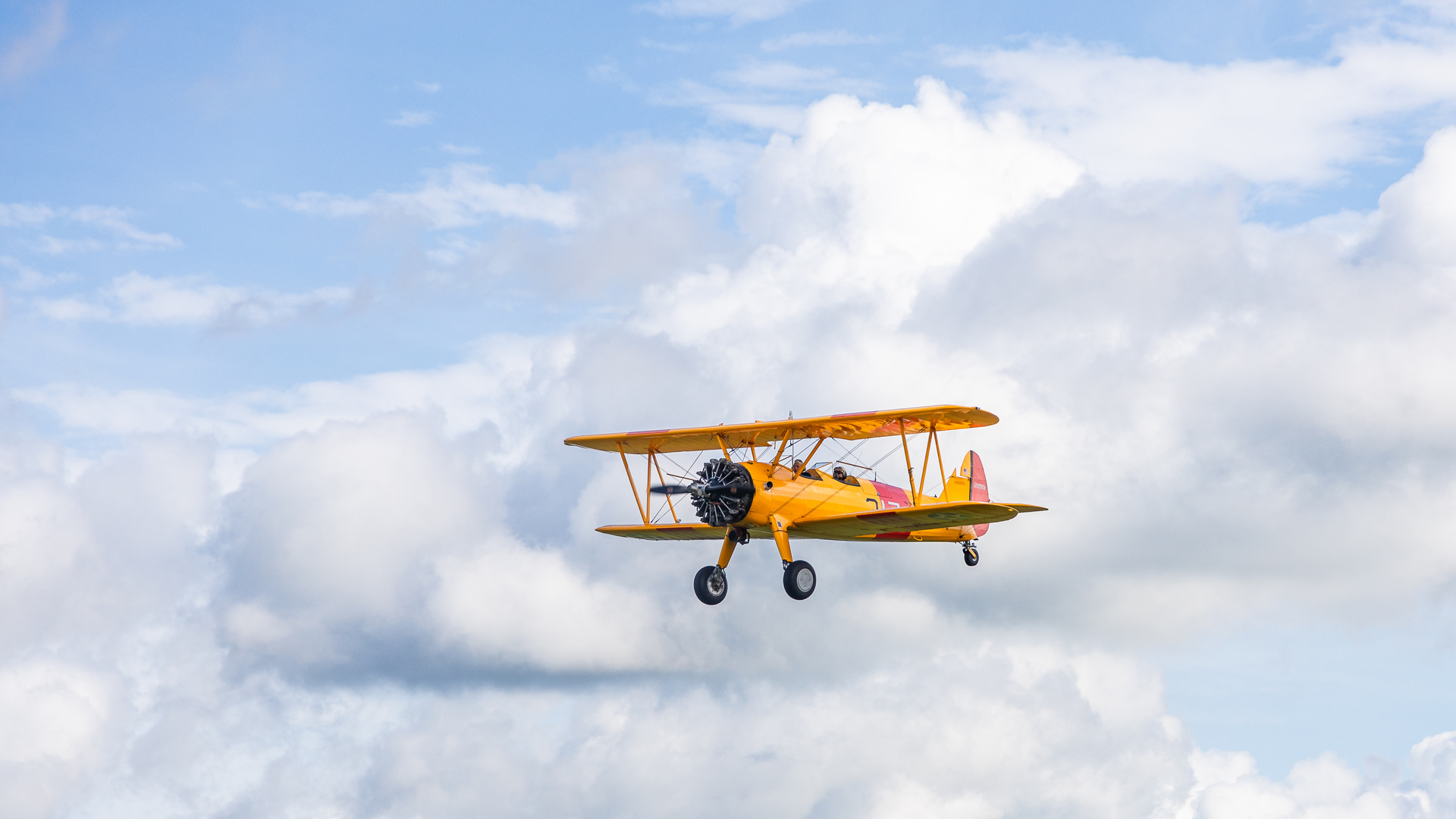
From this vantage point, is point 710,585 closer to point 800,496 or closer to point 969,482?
point 800,496

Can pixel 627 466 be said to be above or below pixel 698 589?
above

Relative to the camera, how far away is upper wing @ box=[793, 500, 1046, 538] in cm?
3089

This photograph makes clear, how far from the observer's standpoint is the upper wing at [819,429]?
33.7 meters

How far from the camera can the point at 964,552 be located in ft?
135

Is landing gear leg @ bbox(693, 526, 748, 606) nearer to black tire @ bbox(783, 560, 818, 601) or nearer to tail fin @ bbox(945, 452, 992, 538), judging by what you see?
black tire @ bbox(783, 560, 818, 601)

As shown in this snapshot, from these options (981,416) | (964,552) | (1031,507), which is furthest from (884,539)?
(1031,507)

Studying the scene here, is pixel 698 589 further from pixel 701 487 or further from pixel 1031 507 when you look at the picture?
pixel 1031 507

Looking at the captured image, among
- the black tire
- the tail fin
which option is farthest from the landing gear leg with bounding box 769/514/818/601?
the tail fin

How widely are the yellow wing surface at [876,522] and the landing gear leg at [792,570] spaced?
1.70 ft

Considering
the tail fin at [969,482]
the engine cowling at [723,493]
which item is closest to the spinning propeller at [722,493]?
the engine cowling at [723,493]

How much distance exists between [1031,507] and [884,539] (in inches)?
348

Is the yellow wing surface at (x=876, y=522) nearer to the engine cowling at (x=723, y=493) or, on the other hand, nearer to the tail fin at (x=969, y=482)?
the engine cowling at (x=723, y=493)

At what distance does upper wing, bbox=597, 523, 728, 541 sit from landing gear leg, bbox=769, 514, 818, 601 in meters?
1.99

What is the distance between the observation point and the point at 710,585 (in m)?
34.6
